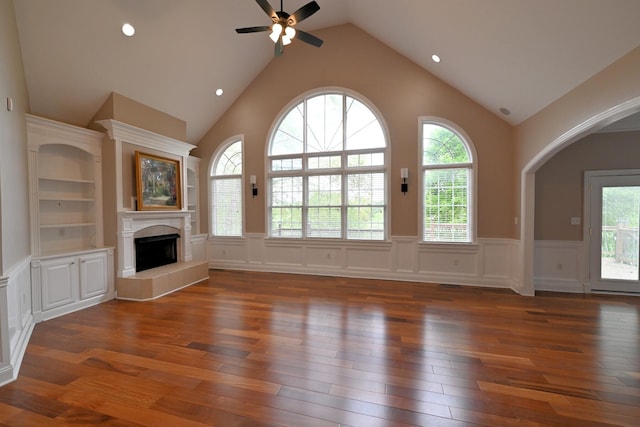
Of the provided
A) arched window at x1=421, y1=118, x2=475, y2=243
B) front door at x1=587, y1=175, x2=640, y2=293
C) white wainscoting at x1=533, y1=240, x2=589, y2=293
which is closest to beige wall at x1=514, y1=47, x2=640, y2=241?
white wainscoting at x1=533, y1=240, x2=589, y2=293

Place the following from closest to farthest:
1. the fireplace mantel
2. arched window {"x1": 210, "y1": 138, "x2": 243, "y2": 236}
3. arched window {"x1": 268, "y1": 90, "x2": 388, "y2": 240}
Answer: the fireplace mantel → arched window {"x1": 268, "y1": 90, "x2": 388, "y2": 240} → arched window {"x1": 210, "y1": 138, "x2": 243, "y2": 236}

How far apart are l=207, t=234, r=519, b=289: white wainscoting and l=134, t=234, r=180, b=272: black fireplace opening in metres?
1.13

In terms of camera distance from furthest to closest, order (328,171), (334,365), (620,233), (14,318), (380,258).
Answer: (328,171)
(380,258)
(620,233)
(14,318)
(334,365)

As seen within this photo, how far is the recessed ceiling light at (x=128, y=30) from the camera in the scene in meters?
3.77

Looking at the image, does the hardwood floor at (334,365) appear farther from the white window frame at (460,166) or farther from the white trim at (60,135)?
the white trim at (60,135)

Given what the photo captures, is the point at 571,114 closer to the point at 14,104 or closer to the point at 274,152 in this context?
the point at 274,152

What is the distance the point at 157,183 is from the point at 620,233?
309 inches

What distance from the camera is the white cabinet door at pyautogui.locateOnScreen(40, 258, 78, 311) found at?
3.59 metres

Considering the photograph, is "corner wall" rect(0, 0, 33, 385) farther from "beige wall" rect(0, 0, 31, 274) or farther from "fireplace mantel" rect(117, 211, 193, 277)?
"fireplace mantel" rect(117, 211, 193, 277)

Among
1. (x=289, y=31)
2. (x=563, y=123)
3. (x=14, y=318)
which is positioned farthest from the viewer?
(x=563, y=123)

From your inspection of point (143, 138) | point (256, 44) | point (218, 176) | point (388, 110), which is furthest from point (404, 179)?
point (143, 138)

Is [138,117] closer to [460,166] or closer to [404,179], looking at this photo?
[404,179]

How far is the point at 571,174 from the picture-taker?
185 inches

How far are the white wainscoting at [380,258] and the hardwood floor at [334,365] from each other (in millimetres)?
949
